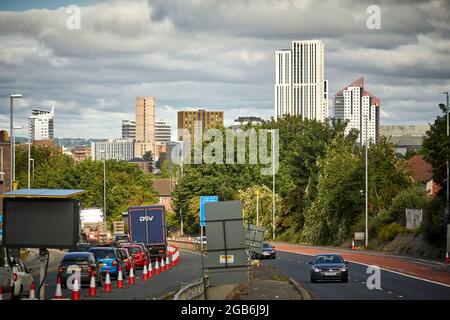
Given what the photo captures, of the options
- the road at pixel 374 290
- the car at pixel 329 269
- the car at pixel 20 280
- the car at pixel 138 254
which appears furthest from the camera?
the car at pixel 138 254

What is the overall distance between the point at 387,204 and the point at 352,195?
312 centimetres

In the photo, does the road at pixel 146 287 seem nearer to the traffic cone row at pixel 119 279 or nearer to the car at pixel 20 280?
the traffic cone row at pixel 119 279

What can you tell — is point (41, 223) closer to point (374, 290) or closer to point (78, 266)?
point (78, 266)

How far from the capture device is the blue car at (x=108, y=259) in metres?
45.5

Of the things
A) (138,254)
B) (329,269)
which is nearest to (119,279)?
(329,269)

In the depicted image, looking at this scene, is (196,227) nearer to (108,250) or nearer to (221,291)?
(108,250)

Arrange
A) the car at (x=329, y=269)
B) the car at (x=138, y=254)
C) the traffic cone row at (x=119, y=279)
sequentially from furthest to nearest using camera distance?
the car at (x=138, y=254), the car at (x=329, y=269), the traffic cone row at (x=119, y=279)

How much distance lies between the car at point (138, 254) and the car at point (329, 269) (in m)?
11.6

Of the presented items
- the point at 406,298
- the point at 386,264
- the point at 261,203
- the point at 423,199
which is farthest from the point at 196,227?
the point at 406,298

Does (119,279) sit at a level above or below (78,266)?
below

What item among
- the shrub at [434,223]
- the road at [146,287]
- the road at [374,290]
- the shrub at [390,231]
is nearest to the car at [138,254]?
the road at [146,287]

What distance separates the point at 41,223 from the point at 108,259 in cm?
1877

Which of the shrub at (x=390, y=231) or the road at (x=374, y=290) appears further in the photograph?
the shrub at (x=390, y=231)

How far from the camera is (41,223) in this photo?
1061 inches
